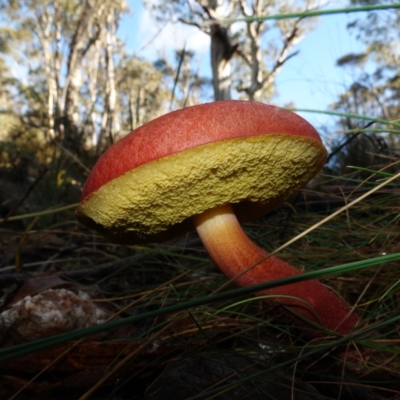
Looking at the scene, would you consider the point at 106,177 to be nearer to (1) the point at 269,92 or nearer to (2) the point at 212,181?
(2) the point at 212,181

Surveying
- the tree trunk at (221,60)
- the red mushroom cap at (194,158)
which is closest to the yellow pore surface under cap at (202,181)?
the red mushroom cap at (194,158)

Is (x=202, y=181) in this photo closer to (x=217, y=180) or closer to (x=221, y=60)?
(x=217, y=180)

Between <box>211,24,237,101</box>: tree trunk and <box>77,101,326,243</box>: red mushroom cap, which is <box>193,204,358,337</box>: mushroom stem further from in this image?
<box>211,24,237,101</box>: tree trunk

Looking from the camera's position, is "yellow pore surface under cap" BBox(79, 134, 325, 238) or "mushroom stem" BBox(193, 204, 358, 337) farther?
"mushroom stem" BBox(193, 204, 358, 337)

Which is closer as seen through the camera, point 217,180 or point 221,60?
point 217,180

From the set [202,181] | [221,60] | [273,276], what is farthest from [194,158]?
[221,60]

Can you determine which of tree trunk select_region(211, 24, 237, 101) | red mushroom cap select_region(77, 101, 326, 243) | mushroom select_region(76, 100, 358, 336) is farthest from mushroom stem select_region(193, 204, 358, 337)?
tree trunk select_region(211, 24, 237, 101)

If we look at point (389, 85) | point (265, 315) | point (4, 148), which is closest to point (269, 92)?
point (389, 85)
